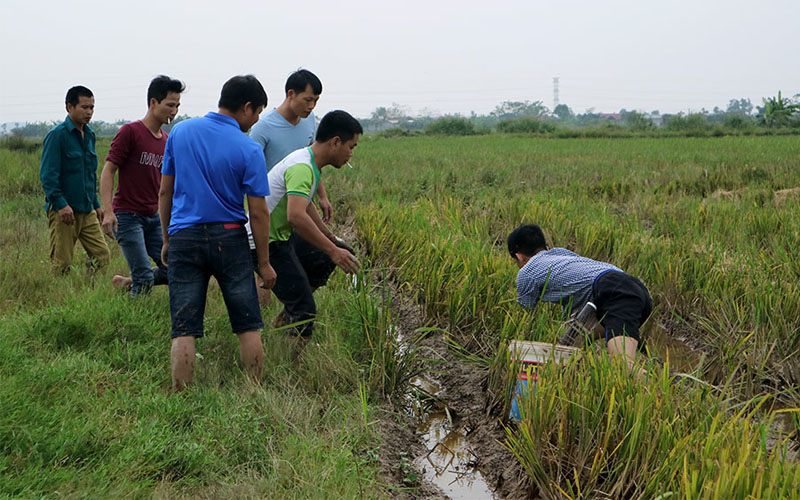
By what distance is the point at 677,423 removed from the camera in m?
2.13

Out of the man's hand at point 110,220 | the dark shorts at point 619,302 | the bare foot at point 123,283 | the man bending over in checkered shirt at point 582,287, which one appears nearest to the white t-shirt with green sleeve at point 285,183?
the man bending over in checkered shirt at point 582,287

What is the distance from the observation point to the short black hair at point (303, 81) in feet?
12.1

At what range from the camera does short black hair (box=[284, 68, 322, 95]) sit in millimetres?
3674

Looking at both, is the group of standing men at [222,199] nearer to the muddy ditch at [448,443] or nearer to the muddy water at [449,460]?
the muddy ditch at [448,443]

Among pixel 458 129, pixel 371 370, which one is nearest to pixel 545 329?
pixel 371 370

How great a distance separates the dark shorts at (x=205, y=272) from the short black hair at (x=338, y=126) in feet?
2.27

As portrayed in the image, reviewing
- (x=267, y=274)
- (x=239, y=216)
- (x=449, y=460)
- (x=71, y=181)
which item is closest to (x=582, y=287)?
(x=449, y=460)

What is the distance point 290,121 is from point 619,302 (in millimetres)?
2268

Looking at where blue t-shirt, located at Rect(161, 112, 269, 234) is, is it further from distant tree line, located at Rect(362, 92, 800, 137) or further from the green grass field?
distant tree line, located at Rect(362, 92, 800, 137)

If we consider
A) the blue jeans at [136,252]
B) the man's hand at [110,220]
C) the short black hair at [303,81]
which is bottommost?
the blue jeans at [136,252]

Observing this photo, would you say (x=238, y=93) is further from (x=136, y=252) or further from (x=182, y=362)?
(x=136, y=252)

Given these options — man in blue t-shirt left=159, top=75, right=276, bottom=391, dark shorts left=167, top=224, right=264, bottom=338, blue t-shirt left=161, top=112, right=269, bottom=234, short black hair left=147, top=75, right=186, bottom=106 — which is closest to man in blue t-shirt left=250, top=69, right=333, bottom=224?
short black hair left=147, top=75, right=186, bottom=106

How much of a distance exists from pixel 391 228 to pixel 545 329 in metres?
2.74

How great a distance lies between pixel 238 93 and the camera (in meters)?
2.83
